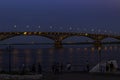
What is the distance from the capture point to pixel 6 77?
75.6 ft

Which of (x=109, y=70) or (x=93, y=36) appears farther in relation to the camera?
(x=93, y=36)

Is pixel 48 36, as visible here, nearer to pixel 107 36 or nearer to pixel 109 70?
pixel 107 36

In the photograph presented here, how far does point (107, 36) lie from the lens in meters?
128

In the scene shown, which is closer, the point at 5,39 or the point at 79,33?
the point at 5,39

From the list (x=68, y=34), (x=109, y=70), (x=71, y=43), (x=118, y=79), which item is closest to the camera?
(x=118, y=79)

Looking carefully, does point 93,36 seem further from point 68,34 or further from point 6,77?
point 6,77

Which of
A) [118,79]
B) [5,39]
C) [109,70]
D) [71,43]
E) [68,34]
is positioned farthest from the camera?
[71,43]

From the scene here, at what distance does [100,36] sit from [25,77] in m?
108

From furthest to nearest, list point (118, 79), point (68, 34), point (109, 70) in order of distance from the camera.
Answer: point (68, 34), point (109, 70), point (118, 79)

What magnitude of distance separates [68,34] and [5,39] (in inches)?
845

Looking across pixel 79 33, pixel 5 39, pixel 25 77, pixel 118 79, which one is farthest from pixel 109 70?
pixel 79 33

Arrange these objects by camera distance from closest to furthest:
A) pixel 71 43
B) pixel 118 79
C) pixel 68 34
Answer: pixel 118 79 < pixel 68 34 < pixel 71 43

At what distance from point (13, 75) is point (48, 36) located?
346ft

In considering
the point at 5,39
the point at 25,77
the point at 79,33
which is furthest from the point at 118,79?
the point at 79,33
